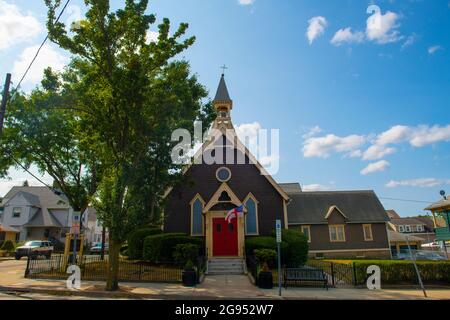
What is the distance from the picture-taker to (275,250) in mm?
20719

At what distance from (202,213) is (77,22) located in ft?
49.5

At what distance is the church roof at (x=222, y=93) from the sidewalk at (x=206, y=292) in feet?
66.3

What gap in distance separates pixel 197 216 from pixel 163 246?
14.5 feet

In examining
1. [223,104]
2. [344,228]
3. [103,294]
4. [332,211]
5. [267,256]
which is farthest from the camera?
[332,211]

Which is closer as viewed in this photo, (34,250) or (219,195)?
(219,195)

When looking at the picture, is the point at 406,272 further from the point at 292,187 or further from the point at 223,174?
the point at 292,187

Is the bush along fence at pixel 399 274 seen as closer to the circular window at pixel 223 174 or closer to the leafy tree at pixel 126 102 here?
the leafy tree at pixel 126 102

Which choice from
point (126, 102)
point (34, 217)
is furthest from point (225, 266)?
point (34, 217)

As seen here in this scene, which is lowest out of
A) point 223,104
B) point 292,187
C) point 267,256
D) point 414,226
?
point 267,256

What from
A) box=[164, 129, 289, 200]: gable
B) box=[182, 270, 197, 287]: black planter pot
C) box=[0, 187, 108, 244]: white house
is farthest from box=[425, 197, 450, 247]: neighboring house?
box=[0, 187, 108, 244]: white house

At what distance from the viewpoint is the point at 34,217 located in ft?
152

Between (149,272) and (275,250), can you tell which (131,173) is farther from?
(275,250)

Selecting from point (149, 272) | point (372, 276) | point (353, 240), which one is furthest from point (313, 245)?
point (149, 272)

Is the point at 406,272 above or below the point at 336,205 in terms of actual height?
below
